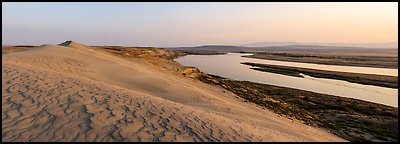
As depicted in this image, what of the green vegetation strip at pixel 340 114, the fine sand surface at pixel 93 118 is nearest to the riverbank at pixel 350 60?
the green vegetation strip at pixel 340 114

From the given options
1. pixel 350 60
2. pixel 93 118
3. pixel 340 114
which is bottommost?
pixel 340 114

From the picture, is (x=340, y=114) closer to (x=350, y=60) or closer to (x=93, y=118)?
(x=93, y=118)

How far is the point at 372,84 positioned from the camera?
31.3 m

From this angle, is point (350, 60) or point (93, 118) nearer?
point (93, 118)

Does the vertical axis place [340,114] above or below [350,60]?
below

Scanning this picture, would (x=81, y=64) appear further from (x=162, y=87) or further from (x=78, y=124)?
(x=78, y=124)

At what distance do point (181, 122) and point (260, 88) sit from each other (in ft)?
65.4

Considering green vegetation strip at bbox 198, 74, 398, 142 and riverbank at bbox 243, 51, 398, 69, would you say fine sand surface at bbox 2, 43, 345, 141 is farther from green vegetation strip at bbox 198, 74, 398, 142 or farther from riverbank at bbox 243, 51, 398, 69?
riverbank at bbox 243, 51, 398, 69

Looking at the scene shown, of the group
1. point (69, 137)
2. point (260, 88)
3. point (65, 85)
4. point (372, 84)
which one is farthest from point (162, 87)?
point (372, 84)

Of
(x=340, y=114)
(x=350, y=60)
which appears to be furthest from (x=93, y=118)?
(x=350, y=60)

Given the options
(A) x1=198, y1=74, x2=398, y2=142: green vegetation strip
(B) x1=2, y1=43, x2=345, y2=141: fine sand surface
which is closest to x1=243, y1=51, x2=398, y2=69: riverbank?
(A) x1=198, y1=74, x2=398, y2=142: green vegetation strip

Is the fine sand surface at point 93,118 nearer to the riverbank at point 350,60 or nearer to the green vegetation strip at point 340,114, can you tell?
the green vegetation strip at point 340,114

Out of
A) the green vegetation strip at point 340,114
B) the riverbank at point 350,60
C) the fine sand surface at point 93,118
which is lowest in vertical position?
the green vegetation strip at point 340,114

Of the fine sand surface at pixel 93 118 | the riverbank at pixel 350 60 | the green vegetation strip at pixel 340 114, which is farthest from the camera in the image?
the riverbank at pixel 350 60
